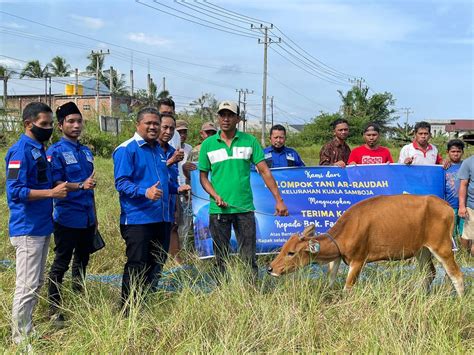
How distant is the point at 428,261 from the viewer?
17.6ft

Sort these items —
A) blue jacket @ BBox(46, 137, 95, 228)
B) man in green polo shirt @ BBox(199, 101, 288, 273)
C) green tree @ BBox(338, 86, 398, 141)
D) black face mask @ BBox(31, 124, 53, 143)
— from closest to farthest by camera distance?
black face mask @ BBox(31, 124, 53, 143) < blue jacket @ BBox(46, 137, 95, 228) < man in green polo shirt @ BBox(199, 101, 288, 273) < green tree @ BBox(338, 86, 398, 141)

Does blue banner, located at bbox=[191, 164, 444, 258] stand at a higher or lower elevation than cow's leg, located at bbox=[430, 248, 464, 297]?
higher

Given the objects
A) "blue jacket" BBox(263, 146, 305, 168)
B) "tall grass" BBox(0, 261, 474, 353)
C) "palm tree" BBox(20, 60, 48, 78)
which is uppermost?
"palm tree" BBox(20, 60, 48, 78)

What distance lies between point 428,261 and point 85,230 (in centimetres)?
352

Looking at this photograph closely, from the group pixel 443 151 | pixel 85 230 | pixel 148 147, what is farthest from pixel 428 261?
pixel 443 151

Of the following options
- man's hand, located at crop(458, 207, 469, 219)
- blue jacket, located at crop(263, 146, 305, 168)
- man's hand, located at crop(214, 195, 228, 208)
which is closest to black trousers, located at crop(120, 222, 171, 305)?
man's hand, located at crop(214, 195, 228, 208)

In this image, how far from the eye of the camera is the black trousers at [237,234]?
4.88 m

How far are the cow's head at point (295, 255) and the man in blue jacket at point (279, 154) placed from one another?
2061mm

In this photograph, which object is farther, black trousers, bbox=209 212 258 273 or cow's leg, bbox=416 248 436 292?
cow's leg, bbox=416 248 436 292

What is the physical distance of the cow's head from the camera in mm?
4656

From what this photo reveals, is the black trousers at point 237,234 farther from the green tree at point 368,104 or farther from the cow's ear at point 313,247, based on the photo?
the green tree at point 368,104

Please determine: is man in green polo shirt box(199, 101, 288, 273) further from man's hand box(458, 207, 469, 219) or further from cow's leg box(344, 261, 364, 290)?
man's hand box(458, 207, 469, 219)

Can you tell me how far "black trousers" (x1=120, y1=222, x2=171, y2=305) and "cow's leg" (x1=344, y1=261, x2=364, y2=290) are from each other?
1.75 metres

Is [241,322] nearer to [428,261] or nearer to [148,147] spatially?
[148,147]
